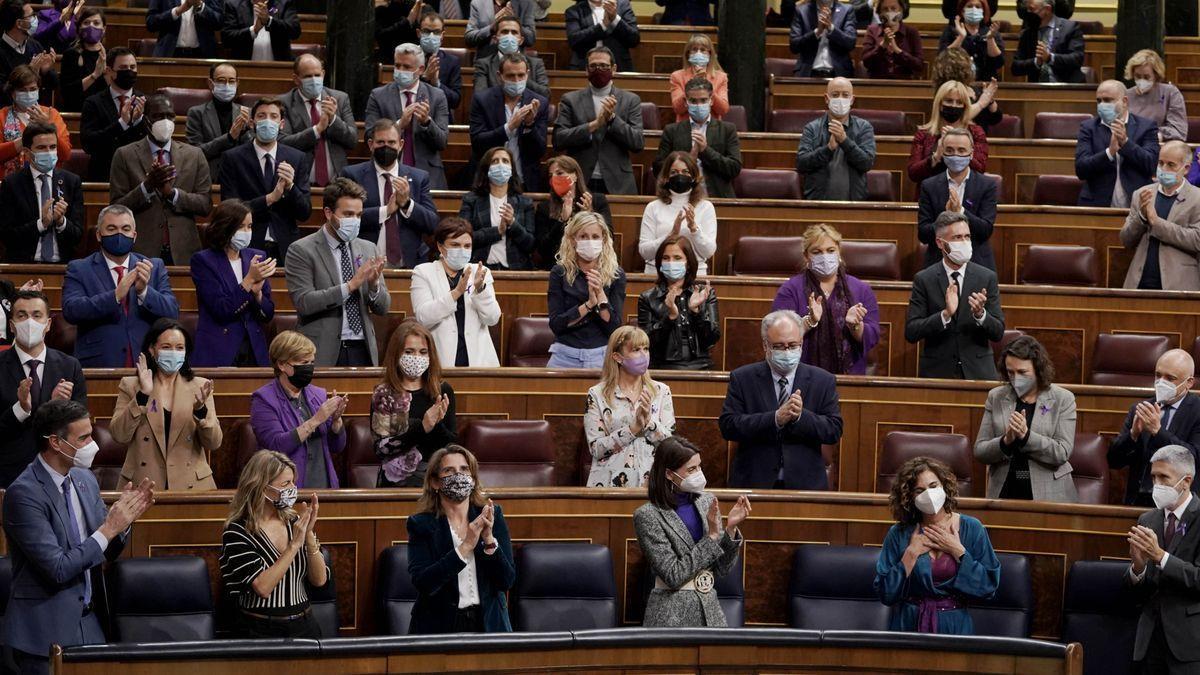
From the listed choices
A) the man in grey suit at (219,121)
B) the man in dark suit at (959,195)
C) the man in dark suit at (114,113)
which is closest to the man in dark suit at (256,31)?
the man in dark suit at (114,113)

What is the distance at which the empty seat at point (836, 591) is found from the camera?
5961 millimetres

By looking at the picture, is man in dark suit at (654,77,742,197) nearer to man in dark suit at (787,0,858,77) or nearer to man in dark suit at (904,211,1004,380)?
man in dark suit at (904,211,1004,380)

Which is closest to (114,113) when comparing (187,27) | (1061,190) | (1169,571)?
(187,27)

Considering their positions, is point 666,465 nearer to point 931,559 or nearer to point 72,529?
point 931,559

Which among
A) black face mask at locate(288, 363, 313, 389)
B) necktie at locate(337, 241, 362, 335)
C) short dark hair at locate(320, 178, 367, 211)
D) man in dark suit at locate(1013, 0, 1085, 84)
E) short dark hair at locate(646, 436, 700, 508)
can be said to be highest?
man in dark suit at locate(1013, 0, 1085, 84)

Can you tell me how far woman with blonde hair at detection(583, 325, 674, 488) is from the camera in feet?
20.7

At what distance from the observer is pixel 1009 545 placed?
616 centimetres

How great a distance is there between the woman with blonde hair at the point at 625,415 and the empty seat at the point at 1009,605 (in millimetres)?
1241

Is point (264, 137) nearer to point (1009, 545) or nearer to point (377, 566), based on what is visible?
point (377, 566)

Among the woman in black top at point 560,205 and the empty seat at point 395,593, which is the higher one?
the woman in black top at point 560,205

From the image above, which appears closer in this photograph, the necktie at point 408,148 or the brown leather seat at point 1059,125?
the necktie at point 408,148

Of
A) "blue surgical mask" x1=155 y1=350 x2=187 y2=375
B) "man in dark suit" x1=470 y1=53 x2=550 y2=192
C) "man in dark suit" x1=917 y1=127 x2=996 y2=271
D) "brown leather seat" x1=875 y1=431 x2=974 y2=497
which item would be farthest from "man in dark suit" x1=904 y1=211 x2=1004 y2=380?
"blue surgical mask" x1=155 y1=350 x2=187 y2=375

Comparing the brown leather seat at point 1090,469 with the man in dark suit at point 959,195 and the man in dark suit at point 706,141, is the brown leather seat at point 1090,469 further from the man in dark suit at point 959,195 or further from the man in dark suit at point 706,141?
the man in dark suit at point 706,141

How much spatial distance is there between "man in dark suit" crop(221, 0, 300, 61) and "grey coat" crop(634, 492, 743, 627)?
19.2ft
